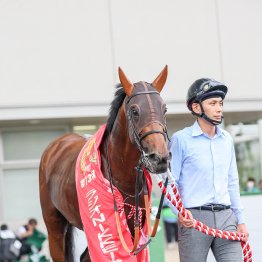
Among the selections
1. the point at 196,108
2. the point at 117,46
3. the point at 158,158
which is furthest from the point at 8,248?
the point at 158,158

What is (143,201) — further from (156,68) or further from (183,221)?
(156,68)

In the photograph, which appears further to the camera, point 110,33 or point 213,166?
point 110,33

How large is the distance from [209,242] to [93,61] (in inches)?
367

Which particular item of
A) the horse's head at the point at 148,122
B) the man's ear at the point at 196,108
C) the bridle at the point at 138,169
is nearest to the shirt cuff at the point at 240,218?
the bridle at the point at 138,169

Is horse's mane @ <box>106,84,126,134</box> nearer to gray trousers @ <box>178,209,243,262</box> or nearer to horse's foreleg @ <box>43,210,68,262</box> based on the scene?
gray trousers @ <box>178,209,243,262</box>

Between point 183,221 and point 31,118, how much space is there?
29.3 ft

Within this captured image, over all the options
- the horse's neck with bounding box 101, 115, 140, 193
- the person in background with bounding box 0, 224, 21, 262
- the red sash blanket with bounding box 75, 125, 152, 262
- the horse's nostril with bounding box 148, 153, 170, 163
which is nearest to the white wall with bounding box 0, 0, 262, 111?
the person in background with bounding box 0, 224, 21, 262

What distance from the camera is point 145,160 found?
3486 mm

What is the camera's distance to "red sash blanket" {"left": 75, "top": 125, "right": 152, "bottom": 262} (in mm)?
4012

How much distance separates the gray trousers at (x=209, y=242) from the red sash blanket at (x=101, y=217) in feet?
1.01

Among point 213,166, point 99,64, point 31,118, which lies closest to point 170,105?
point 99,64

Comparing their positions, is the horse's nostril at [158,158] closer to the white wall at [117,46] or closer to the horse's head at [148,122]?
the horse's head at [148,122]

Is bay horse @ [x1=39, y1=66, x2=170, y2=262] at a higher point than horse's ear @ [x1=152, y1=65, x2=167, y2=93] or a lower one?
lower

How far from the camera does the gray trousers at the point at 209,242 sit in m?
4.00
